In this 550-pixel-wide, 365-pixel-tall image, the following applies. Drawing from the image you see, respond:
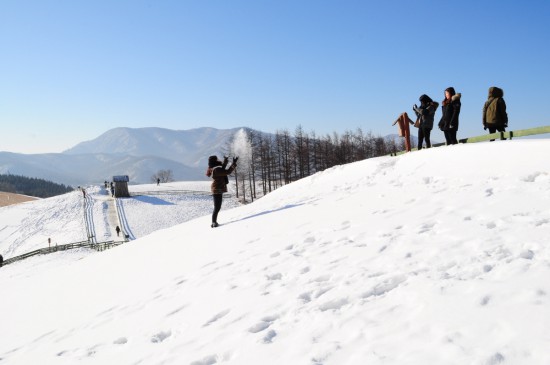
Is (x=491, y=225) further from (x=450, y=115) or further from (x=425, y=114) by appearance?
(x=425, y=114)

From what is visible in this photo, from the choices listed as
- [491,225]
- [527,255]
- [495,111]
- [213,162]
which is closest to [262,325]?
[527,255]

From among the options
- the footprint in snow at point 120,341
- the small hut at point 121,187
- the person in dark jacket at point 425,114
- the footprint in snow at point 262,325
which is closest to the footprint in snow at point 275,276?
the footprint in snow at point 262,325

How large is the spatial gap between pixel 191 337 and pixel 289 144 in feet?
204

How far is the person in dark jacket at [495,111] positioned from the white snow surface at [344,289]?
1775 mm

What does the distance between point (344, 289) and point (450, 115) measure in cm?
1095

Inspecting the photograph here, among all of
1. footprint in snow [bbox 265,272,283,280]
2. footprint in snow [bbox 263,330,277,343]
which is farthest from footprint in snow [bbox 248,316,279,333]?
footprint in snow [bbox 265,272,283,280]

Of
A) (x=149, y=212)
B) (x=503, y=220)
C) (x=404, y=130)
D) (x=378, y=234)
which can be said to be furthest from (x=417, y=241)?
(x=149, y=212)

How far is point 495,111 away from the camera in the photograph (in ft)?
37.8

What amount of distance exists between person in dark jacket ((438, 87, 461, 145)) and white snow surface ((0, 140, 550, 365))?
9.44 feet

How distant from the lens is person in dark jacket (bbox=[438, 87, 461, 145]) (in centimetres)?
1287

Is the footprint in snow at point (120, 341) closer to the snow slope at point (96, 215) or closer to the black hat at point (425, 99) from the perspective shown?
the black hat at point (425, 99)

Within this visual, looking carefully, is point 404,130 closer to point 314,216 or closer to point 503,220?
point 314,216

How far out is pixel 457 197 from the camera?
303 inches

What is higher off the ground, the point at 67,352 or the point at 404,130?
the point at 404,130
